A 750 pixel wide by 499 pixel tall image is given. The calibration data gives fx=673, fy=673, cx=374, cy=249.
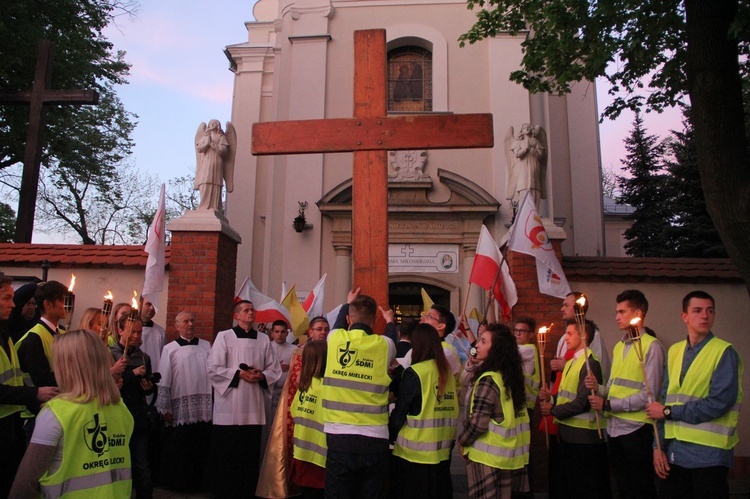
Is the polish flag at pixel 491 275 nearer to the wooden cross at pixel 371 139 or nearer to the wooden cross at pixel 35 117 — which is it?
the wooden cross at pixel 371 139

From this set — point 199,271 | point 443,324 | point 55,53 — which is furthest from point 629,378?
point 55,53

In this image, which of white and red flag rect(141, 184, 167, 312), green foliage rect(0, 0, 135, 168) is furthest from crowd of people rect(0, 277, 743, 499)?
green foliage rect(0, 0, 135, 168)

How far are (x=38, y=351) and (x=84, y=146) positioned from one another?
1947cm

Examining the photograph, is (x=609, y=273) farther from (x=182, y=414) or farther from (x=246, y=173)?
(x=246, y=173)

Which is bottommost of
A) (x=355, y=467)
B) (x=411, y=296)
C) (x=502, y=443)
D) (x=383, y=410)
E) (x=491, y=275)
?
(x=355, y=467)

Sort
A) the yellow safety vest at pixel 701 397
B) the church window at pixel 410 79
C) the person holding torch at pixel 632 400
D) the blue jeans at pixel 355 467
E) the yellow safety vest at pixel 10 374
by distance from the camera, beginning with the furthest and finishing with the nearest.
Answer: the church window at pixel 410 79, the person holding torch at pixel 632 400, the blue jeans at pixel 355 467, the yellow safety vest at pixel 701 397, the yellow safety vest at pixel 10 374

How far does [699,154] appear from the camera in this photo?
281 inches

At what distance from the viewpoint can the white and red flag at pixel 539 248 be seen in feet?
25.4

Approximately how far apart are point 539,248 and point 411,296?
263 inches

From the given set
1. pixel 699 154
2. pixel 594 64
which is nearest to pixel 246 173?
pixel 594 64

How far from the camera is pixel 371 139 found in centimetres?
571

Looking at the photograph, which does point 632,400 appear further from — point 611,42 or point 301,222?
point 301,222

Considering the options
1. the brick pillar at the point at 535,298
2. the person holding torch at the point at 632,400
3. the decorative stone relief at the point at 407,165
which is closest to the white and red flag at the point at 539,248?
the brick pillar at the point at 535,298

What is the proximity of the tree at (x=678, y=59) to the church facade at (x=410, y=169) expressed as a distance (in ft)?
8.27
